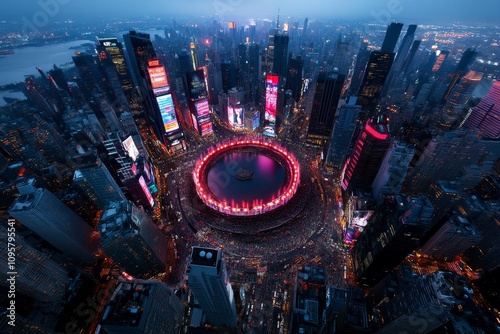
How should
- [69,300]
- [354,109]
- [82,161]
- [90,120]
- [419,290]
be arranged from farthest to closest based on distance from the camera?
1. [90,120]
2. [354,109]
3. [82,161]
4. [69,300]
5. [419,290]

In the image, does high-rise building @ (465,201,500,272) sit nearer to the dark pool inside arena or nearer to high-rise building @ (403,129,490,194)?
high-rise building @ (403,129,490,194)

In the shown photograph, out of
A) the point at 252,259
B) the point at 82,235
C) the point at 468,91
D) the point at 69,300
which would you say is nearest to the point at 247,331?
the point at 252,259

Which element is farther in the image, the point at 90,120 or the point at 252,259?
the point at 90,120

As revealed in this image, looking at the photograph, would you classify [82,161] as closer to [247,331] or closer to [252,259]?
[252,259]

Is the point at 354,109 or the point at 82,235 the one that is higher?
the point at 354,109

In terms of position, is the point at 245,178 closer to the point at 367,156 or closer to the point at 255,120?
the point at 255,120

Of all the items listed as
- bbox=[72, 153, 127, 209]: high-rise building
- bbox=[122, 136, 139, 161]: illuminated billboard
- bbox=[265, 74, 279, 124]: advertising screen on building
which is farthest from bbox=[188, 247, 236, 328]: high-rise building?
bbox=[265, 74, 279, 124]: advertising screen on building
